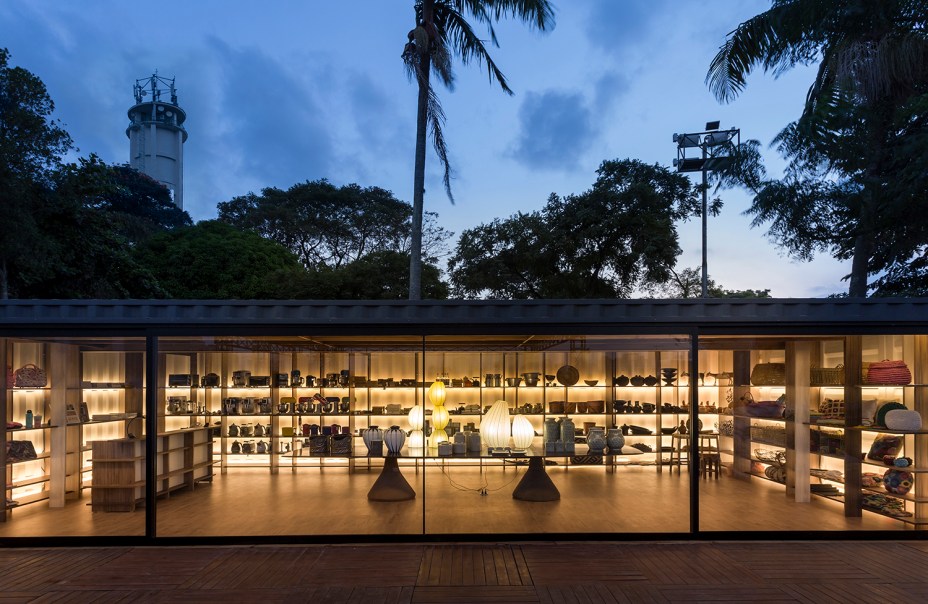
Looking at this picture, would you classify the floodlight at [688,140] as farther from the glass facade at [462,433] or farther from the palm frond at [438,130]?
the glass facade at [462,433]

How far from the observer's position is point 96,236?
17.2m

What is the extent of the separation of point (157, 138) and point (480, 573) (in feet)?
193

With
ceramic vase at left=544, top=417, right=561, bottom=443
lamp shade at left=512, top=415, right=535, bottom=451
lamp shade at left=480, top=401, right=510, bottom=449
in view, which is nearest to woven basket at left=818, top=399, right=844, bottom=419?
ceramic vase at left=544, top=417, right=561, bottom=443

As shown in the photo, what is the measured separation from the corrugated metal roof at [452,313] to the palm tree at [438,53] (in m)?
6.50

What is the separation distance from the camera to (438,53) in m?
13.2

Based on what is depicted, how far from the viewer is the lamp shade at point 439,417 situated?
7246 millimetres

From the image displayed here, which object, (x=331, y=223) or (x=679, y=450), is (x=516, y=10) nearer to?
(x=679, y=450)

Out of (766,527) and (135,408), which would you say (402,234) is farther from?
(766,527)

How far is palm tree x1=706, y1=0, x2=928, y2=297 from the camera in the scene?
40.2ft

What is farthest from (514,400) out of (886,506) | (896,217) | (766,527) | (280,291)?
(280,291)

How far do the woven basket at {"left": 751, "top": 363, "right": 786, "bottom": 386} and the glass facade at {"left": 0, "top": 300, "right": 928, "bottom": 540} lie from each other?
0.02 meters

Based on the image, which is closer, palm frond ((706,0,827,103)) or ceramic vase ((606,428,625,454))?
ceramic vase ((606,428,625,454))

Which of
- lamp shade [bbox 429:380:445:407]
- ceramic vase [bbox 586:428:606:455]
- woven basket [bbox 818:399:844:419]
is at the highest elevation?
lamp shade [bbox 429:380:445:407]

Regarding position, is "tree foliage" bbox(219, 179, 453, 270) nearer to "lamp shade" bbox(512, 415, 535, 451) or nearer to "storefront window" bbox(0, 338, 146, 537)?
"storefront window" bbox(0, 338, 146, 537)
